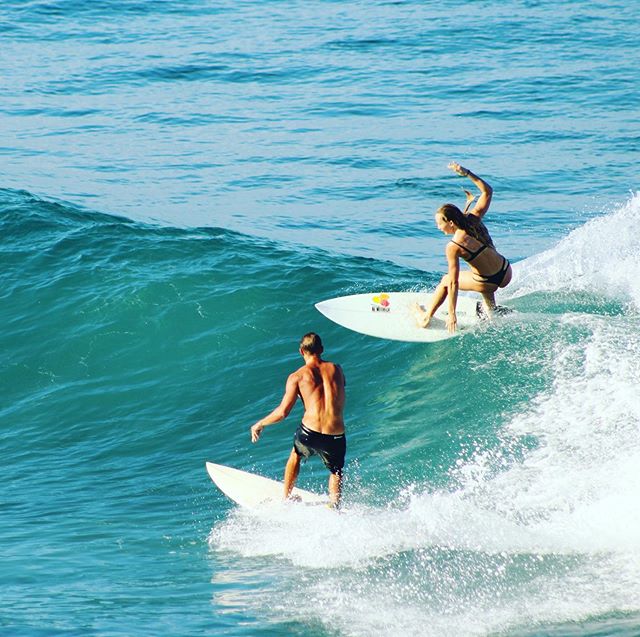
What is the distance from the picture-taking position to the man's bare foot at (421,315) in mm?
11984

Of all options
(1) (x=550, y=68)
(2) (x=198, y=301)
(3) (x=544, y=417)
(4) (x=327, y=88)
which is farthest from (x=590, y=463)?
(1) (x=550, y=68)

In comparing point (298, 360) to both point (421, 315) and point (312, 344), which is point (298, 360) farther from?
point (312, 344)

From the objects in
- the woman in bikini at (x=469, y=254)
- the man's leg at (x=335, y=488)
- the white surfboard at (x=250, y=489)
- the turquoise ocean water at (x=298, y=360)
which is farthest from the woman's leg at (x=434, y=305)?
the man's leg at (x=335, y=488)

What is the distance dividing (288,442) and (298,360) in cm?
202

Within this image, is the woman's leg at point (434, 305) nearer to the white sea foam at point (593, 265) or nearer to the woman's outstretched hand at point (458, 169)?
the woman's outstretched hand at point (458, 169)

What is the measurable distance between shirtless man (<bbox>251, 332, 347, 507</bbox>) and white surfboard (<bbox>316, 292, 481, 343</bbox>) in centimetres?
393

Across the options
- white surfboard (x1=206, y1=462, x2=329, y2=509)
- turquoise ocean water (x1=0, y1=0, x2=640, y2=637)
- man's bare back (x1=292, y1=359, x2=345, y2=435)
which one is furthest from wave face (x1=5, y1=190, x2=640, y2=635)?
man's bare back (x1=292, y1=359, x2=345, y2=435)

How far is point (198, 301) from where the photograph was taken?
46.5 ft

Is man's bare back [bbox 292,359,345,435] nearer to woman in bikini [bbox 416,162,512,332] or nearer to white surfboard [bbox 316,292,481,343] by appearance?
woman in bikini [bbox 416,162,512,332]

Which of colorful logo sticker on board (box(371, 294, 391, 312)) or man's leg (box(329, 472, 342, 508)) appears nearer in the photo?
man's leg (box(329, 472, 342, 508))

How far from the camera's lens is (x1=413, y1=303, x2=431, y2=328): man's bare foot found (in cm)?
1198

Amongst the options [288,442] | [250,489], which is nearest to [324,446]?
[250,489]

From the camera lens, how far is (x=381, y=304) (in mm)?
12484

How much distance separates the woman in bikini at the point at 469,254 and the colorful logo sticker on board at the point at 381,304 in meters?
0.70
